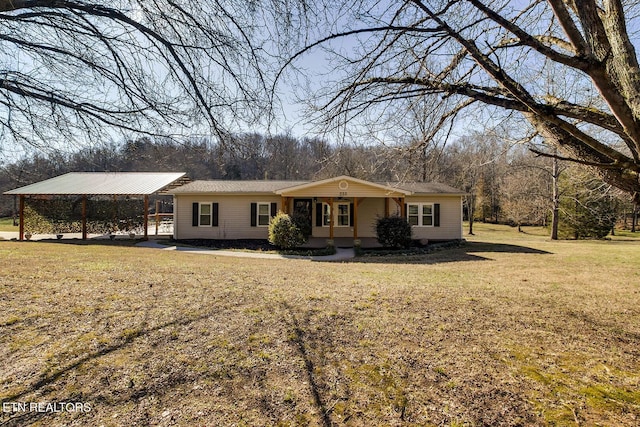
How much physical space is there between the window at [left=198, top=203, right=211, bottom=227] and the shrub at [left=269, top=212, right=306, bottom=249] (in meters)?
4.37

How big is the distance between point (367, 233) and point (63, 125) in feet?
47.5

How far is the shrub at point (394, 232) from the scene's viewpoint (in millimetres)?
14258

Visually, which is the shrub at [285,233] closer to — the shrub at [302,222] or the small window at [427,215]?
the shrub at [302,222]

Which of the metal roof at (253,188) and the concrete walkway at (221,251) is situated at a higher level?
the metal roof at (253,188)

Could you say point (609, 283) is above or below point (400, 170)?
below

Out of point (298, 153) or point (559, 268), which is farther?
point (559, 268)

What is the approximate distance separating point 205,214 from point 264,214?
309 cm

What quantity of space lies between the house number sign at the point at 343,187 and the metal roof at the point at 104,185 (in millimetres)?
9442

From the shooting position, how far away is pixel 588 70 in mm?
2369

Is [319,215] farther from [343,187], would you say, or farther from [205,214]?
[205,214]

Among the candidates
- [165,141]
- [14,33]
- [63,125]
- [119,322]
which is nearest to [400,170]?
[165,141]

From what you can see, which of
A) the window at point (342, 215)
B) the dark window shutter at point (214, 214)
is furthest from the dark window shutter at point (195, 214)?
the window at point (342, 215)

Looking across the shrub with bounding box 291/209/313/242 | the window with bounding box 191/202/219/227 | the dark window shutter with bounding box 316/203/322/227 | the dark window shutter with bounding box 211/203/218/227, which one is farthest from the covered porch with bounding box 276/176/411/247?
the window with bounding box 191/202/219/227

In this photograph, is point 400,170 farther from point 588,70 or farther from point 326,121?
point 588,70
